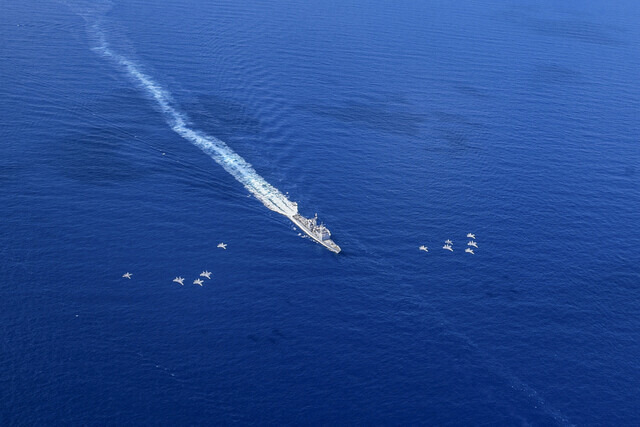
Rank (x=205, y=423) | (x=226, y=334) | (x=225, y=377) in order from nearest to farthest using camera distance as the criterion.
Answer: (x=205, y=423), (x=225, y=377), (x=226, y=334)

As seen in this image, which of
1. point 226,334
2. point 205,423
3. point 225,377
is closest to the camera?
point 205,423

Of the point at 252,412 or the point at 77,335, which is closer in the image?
the point at 252,412

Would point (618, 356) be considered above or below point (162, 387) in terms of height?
above

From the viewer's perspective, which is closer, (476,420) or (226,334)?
(476,420)

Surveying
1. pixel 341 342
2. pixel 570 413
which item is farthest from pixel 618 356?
pixel 341 342

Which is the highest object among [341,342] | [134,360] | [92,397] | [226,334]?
[341,342]

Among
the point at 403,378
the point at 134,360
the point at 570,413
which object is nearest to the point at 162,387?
the point at 134,360

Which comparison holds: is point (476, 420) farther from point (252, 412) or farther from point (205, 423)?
point (205, 423)

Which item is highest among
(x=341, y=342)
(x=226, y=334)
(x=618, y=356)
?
(x=618, y=356)

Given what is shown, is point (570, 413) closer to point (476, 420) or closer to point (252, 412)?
point (476, 420)
